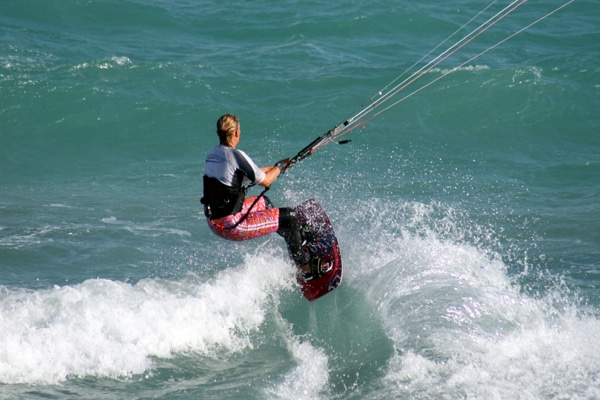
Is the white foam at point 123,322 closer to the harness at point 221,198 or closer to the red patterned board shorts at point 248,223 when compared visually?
the red patterned board shorts at point 248,223

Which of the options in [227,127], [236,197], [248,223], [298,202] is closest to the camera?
[227,127]

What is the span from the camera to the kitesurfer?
602 cm

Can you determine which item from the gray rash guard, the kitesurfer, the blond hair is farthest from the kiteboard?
the blond hair

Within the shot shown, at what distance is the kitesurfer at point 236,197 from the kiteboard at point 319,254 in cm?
18

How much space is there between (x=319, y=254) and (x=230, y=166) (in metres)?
1.45

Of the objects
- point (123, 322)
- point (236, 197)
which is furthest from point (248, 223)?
point (123, 322)

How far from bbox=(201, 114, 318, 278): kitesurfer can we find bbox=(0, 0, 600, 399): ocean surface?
2.67 ft

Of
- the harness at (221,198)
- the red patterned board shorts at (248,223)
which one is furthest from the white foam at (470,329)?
the harness at (221,198)

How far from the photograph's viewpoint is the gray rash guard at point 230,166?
6008mm

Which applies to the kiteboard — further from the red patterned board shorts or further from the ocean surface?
the red patterned board shorts

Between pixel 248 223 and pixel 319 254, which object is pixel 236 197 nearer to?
pixel 248 223

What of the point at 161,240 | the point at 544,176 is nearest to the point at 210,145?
the point at 161,240

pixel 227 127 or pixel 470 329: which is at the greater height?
pixel 227 127

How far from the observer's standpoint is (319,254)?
701 cm
